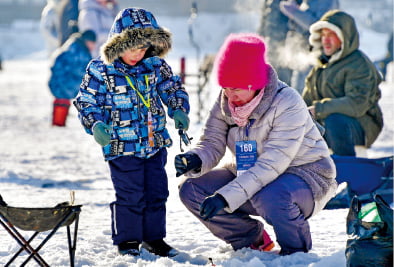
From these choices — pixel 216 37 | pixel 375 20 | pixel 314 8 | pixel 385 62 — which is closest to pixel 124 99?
pixel 314 8

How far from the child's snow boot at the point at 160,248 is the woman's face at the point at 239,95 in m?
0.87

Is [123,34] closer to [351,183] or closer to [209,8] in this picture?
[351,183]

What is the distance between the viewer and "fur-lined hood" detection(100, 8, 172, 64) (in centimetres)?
384

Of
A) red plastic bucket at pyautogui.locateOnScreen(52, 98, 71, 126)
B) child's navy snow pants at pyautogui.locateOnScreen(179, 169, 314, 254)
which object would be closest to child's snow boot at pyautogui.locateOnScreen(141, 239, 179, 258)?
child's navy snow pants at pyautogui.locateOnScreen(179, 169, 314, 254)

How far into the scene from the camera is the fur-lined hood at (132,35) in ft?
12.6

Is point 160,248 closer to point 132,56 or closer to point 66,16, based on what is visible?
point 132,56

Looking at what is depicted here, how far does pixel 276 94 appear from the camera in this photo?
3727mm

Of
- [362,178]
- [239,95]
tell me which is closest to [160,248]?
[239,95]

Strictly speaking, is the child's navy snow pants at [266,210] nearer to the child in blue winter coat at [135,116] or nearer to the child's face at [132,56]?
the child in blue winter coat at [135,116]

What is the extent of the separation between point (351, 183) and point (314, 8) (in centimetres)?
306

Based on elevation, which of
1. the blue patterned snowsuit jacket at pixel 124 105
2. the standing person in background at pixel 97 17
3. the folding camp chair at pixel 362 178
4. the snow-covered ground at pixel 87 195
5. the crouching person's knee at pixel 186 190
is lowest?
the snow-covered ground at pixel 87 195

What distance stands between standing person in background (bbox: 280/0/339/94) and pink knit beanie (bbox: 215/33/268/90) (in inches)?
156

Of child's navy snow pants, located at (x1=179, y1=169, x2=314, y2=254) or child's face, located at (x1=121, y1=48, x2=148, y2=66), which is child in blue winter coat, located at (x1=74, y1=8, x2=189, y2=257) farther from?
child's navy snow pants, located at (x1=179, y1=169, x2=314, y2=254)

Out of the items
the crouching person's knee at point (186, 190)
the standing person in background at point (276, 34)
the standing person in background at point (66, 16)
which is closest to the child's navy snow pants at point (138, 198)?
the crouching person's knee at point (186, 190)
